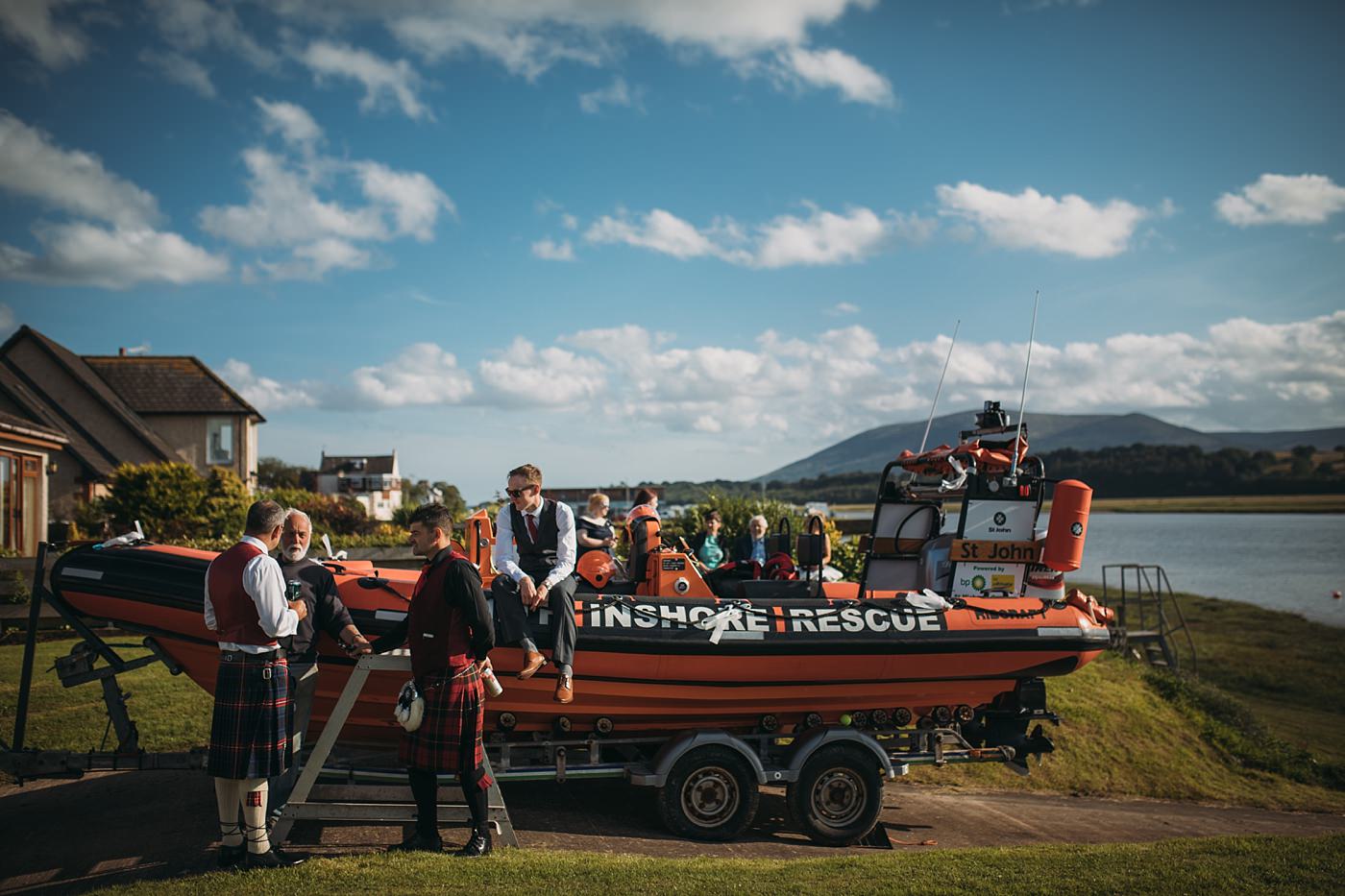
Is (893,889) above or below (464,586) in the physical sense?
below

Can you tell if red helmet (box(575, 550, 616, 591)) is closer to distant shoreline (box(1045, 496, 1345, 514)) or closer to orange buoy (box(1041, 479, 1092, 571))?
orange buoy (box(1041, 479, 1092, 571))

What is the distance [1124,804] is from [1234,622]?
2164 centimetres

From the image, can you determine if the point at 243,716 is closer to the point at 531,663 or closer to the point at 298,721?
the point at 298,721

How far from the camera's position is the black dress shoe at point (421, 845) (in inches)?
227

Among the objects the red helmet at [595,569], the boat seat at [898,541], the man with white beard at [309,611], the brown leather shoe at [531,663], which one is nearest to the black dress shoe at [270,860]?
the man with white beard at [309,611]

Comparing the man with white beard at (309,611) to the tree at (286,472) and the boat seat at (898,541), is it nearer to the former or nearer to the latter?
the boat seat at (898,541)

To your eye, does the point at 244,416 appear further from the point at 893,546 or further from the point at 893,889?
the point at 893,889

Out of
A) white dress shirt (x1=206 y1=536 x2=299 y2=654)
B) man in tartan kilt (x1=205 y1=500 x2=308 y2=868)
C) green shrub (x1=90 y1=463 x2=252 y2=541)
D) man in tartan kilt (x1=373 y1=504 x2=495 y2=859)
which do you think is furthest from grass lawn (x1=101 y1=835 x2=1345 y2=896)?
green shrub (x1=90 y1=463 x2=252 y2=541)

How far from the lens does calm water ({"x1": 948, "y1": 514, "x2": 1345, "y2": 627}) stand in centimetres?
3666

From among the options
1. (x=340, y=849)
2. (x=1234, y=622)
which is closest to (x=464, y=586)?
(x=340, y=849)

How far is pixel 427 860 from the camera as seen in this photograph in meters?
5.51

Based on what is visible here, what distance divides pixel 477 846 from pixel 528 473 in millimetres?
2444

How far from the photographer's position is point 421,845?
19.0 ft

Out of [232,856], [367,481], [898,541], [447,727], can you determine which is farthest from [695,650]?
[367,481]
